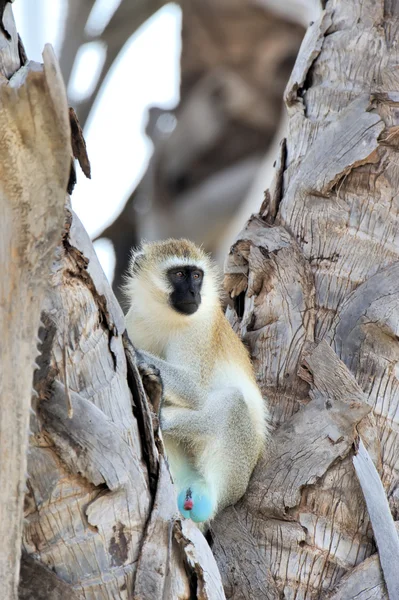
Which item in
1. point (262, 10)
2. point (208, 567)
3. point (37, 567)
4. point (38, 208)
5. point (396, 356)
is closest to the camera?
point (38, 208)

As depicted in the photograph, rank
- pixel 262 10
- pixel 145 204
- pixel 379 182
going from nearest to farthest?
pixel 379 182
pixel 145 204
pixel 262 10

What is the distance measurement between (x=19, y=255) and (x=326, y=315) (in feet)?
7.98

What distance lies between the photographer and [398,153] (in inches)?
176

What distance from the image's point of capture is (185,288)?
5.55 metres

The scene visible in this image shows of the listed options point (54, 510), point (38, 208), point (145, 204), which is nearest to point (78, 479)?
point (54, 510)

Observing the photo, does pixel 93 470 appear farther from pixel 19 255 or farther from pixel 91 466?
pixel 19 255

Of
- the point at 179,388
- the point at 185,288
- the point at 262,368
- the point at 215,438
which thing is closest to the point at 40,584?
the point at 262,368

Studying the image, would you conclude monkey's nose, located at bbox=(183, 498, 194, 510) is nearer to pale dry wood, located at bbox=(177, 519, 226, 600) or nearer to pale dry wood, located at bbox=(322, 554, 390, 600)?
pale dry wood, located at bbox=(322, 554, 390, 600)

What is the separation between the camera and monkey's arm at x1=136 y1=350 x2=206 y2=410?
192 inches

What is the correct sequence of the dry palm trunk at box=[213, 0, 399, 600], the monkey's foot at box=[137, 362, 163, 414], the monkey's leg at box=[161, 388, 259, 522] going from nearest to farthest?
the monkey's foot at box=[137, 362, 163, 414]
the dry palm trunk at box=[213, 0, 399, 600]
the monkey's leg at box=[161, 388, 259, 522]

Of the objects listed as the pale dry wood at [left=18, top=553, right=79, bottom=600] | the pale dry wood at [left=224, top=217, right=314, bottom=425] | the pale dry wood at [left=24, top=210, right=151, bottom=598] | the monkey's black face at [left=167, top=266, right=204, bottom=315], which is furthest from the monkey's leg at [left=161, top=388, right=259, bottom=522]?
the pale dry wood at [left=18, top=553, right=79, bottom=600]

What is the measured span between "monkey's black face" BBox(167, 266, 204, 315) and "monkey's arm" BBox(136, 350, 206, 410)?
52 cm

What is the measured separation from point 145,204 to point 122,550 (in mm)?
7743

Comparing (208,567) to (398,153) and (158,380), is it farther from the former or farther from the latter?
(398,153)
